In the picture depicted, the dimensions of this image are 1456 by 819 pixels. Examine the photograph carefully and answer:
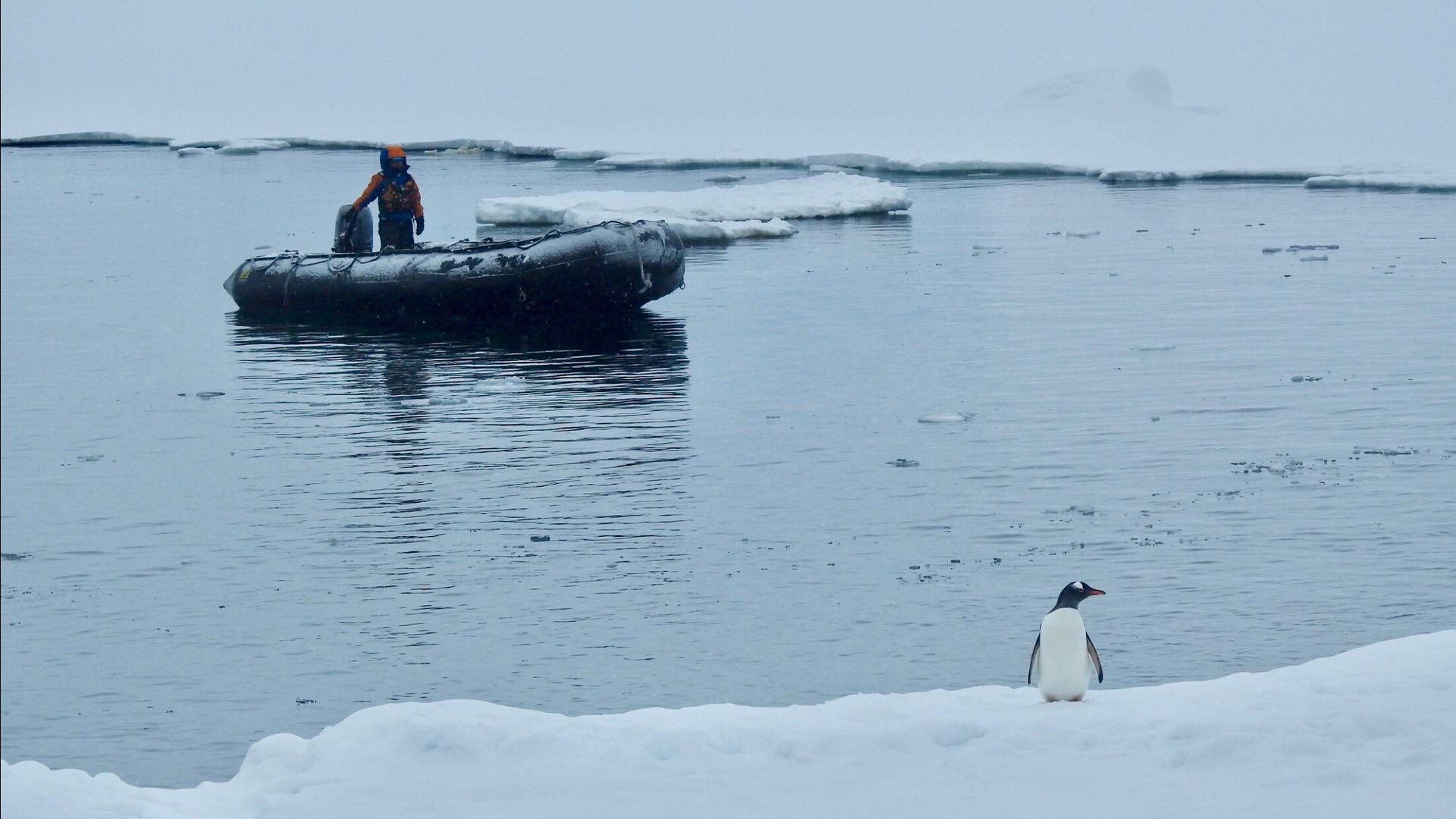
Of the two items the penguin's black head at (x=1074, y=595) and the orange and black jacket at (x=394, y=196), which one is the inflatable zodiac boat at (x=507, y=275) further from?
Result: the penguin's black head at (x=1074, y=595)

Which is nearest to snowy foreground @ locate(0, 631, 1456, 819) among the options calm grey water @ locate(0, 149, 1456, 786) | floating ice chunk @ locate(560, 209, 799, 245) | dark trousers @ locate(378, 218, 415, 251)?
calm grey water @ locate(0, 149, 1456, 786)

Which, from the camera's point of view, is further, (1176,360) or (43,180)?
(43,180)

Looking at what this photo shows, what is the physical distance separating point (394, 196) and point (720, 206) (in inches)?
503

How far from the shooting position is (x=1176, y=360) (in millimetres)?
16578

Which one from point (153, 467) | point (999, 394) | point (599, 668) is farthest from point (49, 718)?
point (999, 394)

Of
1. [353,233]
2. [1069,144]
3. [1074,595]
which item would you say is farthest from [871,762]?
[1069,144]

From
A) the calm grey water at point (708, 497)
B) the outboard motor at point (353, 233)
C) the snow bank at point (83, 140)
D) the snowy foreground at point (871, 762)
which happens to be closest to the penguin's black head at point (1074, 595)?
the snowy foreground at point (871, 762)

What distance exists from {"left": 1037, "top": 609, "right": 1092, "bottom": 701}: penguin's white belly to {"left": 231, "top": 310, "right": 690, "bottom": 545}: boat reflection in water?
12.8 ft

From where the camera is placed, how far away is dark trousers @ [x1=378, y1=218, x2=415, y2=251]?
60.5ft

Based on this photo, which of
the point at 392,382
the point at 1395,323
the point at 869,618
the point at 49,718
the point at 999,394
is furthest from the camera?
the point at 1395,323

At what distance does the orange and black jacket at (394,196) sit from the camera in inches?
697

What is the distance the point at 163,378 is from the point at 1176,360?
9.17 meters

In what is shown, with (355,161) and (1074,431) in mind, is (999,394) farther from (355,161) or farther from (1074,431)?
(355,161)

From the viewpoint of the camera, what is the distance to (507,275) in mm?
17734
